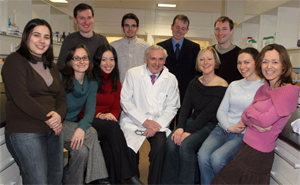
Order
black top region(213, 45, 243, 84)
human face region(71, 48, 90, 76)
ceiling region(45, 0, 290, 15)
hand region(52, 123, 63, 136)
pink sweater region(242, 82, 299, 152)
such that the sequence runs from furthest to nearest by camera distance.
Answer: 1. ceiling region(45, 0, 290, 15)
2. black top region(213, 45, 243, 84)
3. human face region(71, 48, 90, 76)
4. hand region(52, 123, 63, 136)
5. pink sweater region(242, 82, 299, 152)

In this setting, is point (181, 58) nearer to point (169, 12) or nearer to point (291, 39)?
point (291, 39)

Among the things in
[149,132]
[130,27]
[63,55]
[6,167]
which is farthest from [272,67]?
[63,55]

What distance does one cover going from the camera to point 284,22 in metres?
2.96

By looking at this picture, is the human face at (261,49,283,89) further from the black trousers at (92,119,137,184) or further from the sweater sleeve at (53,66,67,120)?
the sweater sleeve at (53,66,67,120)

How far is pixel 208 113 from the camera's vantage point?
6.86 feet

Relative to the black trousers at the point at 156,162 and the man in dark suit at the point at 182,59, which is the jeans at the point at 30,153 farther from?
the man in dark suit at the point at 182,59

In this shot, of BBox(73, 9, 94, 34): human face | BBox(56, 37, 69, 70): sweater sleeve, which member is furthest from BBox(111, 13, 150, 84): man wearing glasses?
BBox(56, 37, 69, 70): sweater sleeve

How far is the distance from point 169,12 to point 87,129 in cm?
586

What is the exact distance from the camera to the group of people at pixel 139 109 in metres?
1.48

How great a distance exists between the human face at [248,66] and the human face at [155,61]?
31.2 inches

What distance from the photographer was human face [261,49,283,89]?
1.52m

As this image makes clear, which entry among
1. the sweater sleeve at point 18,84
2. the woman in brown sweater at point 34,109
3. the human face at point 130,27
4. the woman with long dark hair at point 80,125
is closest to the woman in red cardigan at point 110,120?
the woman with long dark hair at point 80,125

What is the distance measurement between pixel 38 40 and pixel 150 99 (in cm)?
119

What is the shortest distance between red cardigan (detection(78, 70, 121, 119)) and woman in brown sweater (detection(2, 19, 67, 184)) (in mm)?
558
